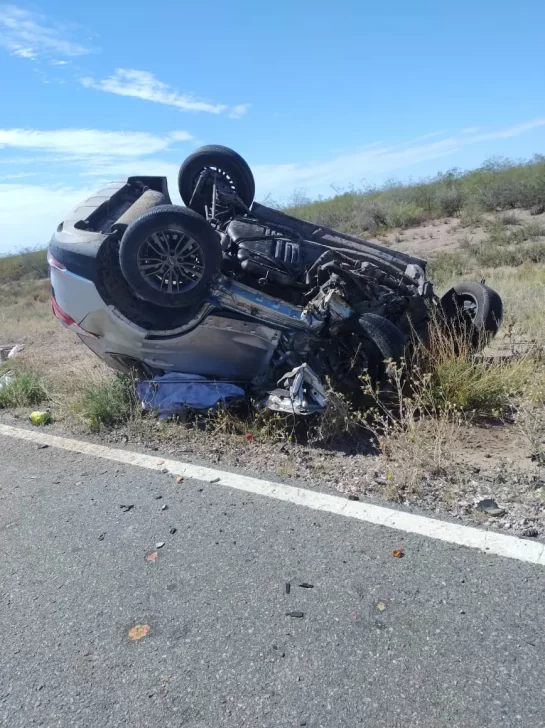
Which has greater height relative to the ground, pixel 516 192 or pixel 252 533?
pixel 516 192

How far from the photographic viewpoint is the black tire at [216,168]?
623 centimetres

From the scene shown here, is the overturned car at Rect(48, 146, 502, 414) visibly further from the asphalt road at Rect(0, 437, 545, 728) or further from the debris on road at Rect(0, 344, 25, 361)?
the debris on road at Rect(0, 344, 25, 361)

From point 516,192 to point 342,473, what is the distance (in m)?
17.5

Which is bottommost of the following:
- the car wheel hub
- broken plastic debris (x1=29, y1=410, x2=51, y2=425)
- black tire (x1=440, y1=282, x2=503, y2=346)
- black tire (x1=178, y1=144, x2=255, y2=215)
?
broken plastic debris (x1=29, y1=410, x2=51, y2=425)

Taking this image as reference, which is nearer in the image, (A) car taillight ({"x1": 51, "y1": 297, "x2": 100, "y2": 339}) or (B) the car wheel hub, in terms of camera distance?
(B) the car wheel hub

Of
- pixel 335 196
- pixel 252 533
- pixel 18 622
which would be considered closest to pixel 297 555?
pixel 252 533

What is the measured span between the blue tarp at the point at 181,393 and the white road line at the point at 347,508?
57 centimetres

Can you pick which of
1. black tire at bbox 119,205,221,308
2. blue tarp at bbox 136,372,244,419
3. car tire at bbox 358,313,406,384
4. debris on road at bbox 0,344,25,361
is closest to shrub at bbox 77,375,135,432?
blue tarp at bbox 136,372,244,419

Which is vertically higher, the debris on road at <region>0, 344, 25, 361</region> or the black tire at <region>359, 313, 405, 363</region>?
the black tire at <region>359, 313, 405, 363</region>

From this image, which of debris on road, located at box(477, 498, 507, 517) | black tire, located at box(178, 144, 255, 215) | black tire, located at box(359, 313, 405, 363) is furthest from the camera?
black tire, located at box(178, 144, 255, 215)

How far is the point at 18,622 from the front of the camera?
2596 mm

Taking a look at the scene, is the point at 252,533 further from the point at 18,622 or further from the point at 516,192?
Result: the point at 516,192

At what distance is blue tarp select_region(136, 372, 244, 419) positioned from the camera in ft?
15.6

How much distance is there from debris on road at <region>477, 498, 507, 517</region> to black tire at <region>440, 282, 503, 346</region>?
2.45 meters
